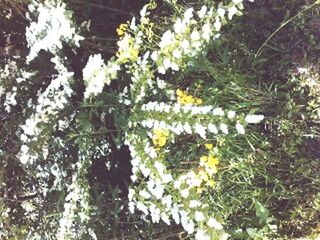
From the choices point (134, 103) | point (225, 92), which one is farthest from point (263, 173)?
point (134, 103)

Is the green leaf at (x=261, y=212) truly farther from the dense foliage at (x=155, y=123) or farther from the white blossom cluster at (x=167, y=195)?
the white blossom cluster at (x=167, y=195)

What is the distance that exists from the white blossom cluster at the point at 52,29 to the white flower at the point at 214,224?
2.73ft

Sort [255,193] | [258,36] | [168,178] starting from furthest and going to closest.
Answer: [258,36], [255,193], [168,178]

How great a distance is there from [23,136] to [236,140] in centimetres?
84

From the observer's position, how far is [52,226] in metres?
2.21

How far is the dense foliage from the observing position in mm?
1877

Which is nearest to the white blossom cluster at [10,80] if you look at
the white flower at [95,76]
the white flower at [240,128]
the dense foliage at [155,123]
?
the dense foliage at [155,123]

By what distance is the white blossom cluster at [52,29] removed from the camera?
1.88m

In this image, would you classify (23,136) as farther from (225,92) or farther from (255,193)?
(255,193)

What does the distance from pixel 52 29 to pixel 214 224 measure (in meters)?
0.96

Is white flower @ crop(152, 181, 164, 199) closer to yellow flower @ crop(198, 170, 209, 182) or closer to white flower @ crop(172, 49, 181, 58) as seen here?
yellow flower @ crop(198, 170, 209, 182)

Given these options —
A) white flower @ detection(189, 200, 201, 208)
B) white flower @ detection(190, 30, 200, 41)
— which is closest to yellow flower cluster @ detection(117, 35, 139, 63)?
white flower @ detection(190, 30, 200, 41)

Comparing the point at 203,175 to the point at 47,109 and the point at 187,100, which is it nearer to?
Result: the point at 187,100

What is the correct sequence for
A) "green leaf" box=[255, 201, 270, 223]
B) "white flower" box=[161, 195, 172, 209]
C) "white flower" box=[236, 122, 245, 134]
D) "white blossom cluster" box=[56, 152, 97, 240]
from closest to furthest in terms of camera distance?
"white flower" box=[236, 122, 245, 134] < "white flower" box=[161, 195, 172, 209] < "green leaf" box=[255, 201, 270, 223] < "white blossom cluster" box=[56, 152, 97, 240]
